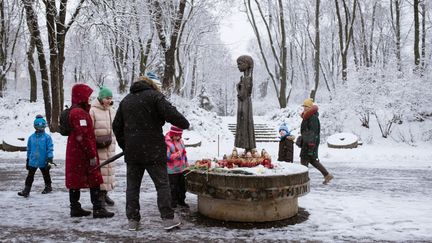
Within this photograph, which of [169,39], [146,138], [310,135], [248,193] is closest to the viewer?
[146,138]

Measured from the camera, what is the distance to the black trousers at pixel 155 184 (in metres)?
5.08

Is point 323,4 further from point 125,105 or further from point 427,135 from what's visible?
point 125,105

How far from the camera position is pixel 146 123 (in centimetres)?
505

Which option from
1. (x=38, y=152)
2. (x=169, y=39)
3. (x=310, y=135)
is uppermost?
(x=169, y=39)

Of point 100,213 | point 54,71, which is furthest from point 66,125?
point 54,71

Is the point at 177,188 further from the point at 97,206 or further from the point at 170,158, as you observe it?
the point at 97,206

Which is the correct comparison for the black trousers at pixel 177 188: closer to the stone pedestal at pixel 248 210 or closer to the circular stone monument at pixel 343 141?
the stone pedestal at pixel 248 210

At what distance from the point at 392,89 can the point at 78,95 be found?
1737cm

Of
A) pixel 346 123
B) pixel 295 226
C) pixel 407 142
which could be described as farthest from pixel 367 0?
pixel 295 226

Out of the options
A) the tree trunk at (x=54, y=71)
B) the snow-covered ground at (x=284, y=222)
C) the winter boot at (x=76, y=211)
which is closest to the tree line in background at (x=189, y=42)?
the tree trunk at (x=54, y=71)

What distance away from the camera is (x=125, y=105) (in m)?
5.17

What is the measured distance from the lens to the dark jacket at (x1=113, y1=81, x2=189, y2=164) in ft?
16.4

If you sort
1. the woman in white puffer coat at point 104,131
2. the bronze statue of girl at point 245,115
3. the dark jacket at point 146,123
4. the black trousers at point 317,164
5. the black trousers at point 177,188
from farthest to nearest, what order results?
the black trousers at point 317,164
the black trousers at point 177,188
the bronze statue of girl at point 245,115
the woman in white puffer coat at point 104,131
the dark jacket at point 146,123

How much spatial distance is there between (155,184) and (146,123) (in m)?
0.76
